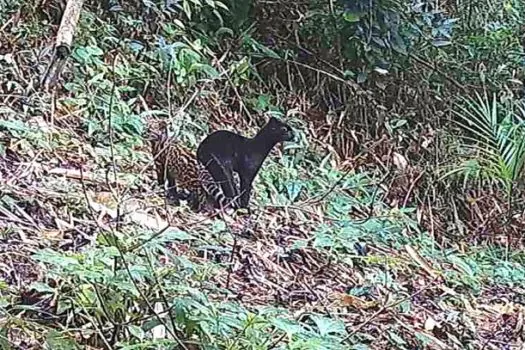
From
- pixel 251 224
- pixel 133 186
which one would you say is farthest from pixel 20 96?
pixel 251 224

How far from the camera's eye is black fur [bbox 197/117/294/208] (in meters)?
3.38

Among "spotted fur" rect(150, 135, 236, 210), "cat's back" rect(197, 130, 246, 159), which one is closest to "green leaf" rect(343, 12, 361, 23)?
"cat's back" rect(197, 130, 246, 159)

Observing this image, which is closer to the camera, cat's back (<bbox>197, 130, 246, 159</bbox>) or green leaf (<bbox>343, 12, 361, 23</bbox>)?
cat's back (<bbox>197, 130, 246, 159</bbox>)

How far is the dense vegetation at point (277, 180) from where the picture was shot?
1.99 metres

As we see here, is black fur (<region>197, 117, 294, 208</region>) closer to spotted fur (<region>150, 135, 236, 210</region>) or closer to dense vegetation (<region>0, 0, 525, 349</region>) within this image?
spotted fur (<region>150, 135, 236, 210</region>)

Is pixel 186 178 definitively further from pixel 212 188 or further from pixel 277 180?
pixel 277 180

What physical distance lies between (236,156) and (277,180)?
0.94 m

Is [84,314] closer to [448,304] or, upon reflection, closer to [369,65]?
[448,304]

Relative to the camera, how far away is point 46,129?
12.7 ft

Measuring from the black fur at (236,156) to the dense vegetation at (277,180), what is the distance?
143 mm

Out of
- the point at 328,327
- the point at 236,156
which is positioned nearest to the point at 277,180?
the point at 236,156

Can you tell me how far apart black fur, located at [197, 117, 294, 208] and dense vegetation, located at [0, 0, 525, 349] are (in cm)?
14

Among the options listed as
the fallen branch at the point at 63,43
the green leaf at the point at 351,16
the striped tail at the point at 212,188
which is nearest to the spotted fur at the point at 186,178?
the striped tail at the point at 212,188

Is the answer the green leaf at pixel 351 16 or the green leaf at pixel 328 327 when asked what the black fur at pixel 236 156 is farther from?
the green leaf at pixel 351 16
